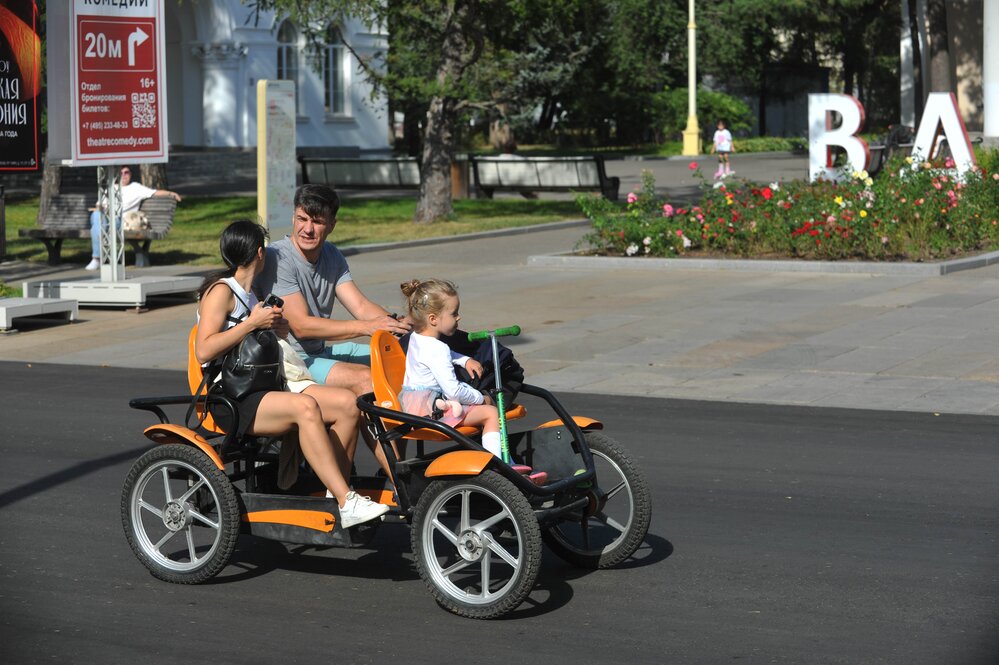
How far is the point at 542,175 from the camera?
102 ft

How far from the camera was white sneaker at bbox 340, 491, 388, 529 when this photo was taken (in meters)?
6.00

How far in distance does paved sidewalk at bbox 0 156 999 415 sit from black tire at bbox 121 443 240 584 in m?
5.21

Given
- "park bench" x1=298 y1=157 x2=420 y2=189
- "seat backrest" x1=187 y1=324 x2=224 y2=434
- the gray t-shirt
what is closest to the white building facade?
"park bench" x1=298 y1=157 x2=420 y2=189

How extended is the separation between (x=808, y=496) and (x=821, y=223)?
11.3 m

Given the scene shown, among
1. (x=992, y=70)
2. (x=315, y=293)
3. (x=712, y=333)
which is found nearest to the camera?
(x=315, y=293)

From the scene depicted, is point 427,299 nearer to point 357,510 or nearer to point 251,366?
point 251,366

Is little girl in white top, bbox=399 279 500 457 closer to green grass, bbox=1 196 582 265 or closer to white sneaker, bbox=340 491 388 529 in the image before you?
white sneaker, bbox=340 491 388 529

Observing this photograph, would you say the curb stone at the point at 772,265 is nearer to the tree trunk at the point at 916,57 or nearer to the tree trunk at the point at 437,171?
the tree trunk at the point at 437,171

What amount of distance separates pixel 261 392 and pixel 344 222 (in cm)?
2127

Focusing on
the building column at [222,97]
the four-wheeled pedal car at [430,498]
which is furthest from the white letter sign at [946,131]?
the building column at [222,97]

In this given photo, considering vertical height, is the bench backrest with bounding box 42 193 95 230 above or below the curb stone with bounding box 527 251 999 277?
above

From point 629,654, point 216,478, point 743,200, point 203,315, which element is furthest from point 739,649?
point 743,200

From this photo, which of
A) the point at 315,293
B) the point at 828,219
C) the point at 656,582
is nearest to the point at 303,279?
the point at 315,293

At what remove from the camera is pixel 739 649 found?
5363 mm
